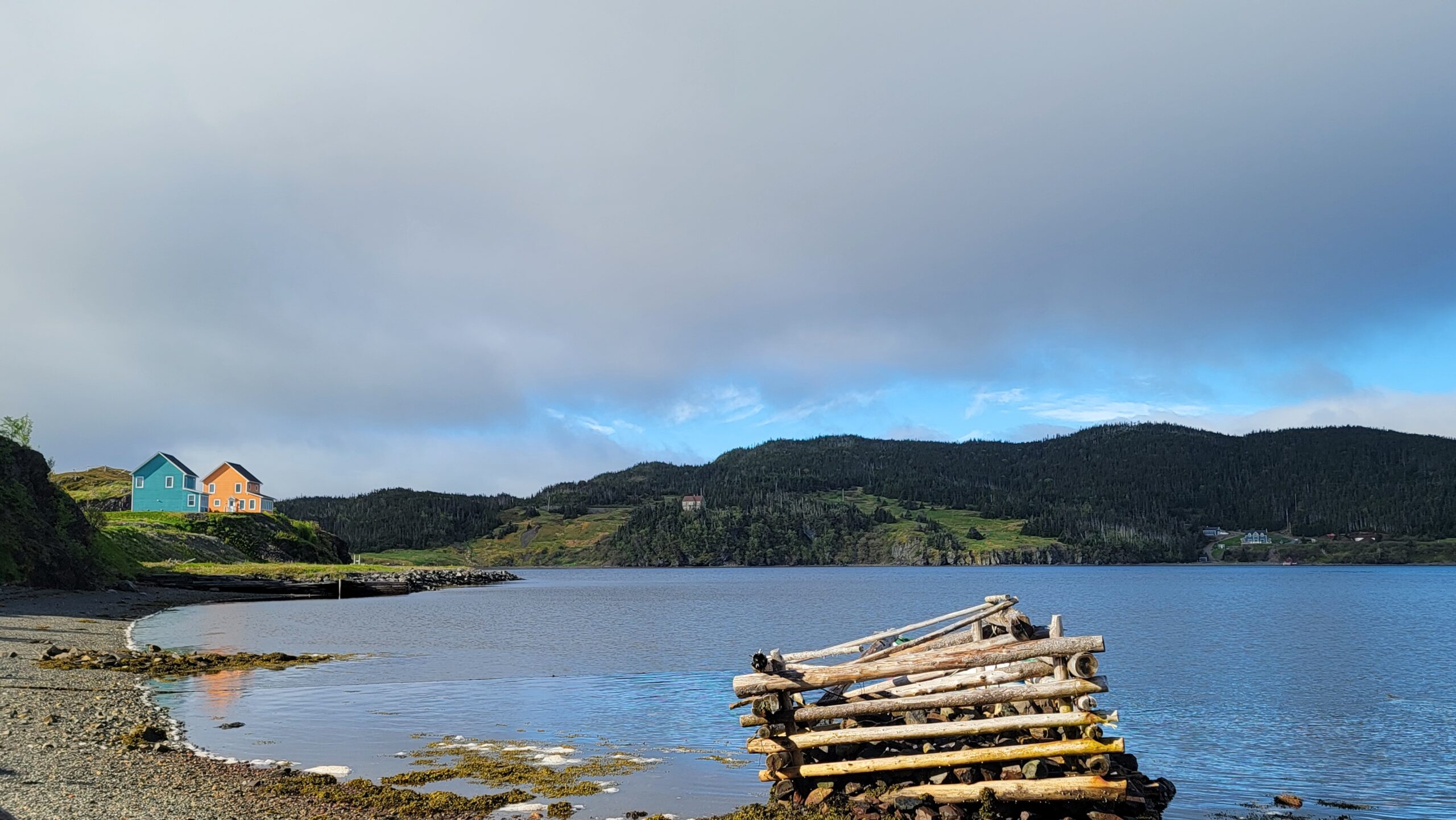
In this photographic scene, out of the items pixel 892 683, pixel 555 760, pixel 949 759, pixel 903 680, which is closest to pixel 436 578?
pixel 555 760

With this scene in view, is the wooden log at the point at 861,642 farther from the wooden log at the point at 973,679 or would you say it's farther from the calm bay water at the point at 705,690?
the calm bay water at the point at 705,690

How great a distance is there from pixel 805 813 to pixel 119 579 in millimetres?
75955

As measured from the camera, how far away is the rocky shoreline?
48.0 ft

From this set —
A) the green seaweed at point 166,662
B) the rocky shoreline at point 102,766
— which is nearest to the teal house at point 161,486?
the green seaweed at point 166,662

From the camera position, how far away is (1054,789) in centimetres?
1524

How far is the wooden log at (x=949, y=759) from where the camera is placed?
15.2 meters

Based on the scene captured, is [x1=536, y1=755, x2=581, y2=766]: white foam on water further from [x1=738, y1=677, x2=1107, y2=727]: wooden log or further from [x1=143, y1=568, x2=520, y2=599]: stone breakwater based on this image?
[x1=143, y1=568, x2=520, y2=599]: stone breakwater

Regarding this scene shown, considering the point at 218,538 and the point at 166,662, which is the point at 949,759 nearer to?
the point at 166,662

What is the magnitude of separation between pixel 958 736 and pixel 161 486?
141m

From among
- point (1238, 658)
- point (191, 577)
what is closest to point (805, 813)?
point (1238, 658)

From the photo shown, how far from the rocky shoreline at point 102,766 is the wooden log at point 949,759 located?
7.74 m

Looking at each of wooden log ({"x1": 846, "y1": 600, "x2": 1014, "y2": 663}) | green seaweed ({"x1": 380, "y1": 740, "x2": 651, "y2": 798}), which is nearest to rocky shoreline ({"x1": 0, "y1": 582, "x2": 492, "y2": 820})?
→ green seaweed ({"x1": 380, "y1": 740, "x2": 651, "y2": 798})

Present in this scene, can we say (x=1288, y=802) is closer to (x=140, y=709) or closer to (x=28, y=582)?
(x=140, y=709)

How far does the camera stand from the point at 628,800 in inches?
680
